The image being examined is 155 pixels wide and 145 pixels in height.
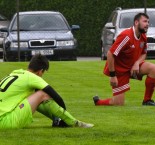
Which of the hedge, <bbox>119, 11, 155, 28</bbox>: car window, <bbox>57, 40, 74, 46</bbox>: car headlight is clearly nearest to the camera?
<bbox>57, 40, 74, 46</bbox>: car headlight

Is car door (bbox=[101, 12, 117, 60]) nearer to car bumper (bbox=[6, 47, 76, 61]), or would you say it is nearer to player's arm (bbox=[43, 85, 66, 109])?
car bumper (bbox=[6, 47, 76, 61])

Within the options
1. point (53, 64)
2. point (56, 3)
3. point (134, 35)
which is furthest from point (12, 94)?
point (56, 3)

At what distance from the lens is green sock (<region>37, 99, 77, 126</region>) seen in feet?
37.4

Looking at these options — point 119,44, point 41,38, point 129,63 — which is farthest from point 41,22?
point 119,44

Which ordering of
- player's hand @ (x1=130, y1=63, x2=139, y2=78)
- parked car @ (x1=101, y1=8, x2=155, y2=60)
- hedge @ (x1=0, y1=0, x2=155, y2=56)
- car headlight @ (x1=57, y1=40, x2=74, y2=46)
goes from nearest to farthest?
player's hand @ (x1=130, y1=63, x2=139, y2=78), car headlight @ (x1=57, y1=40, x2=74, y2=46), parked car @ (x1=101, y1=8, x2=155, y2=60), hedge @ (x1=0, y1=0, x2=155, y2=56)

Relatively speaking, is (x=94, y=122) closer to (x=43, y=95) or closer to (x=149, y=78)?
(x=43, y=95)

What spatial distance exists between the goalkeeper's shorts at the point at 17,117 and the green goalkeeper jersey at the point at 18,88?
0.07 meters

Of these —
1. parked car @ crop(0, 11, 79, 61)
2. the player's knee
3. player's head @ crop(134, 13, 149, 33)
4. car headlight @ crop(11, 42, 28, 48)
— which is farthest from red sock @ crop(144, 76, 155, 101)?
car headlight @ crop(11, 42, 28, 48)

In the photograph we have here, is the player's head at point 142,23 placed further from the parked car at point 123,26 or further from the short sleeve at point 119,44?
the parked car at point 123,26

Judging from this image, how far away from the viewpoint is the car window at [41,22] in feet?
85.3

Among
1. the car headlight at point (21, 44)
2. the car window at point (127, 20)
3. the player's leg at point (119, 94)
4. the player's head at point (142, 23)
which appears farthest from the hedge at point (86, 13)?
the player's head at point (142, 23)

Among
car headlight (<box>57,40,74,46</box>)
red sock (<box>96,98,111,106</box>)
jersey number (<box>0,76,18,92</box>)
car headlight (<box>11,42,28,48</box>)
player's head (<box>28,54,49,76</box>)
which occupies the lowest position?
car headlight (<box>11,42,28,48</box>)

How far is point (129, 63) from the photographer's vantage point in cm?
1509

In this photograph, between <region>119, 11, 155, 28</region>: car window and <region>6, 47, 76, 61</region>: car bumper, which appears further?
<region>119, 11, 155, 28</region>: car window
